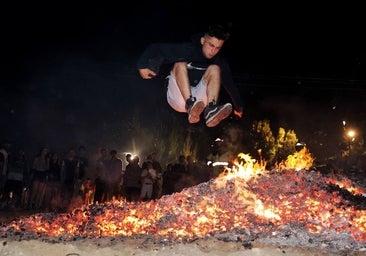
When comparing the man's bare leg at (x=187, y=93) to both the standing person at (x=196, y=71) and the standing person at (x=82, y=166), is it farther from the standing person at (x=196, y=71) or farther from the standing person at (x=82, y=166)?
the standing person at (x=82, y=166)

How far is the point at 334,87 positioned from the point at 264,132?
2175 cm

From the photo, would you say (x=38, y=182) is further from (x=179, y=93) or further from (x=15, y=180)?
(x=179, y=93)

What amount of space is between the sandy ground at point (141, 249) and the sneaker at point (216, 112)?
7.12ft

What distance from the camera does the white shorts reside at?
7.73 m

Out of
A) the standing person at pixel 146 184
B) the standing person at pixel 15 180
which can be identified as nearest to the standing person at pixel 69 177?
the standing person at pixel 15 180

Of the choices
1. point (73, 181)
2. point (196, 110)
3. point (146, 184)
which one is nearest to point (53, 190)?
point (73, 181)

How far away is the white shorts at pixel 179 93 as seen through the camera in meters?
7.73

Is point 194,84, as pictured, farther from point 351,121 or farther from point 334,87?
point 351,121

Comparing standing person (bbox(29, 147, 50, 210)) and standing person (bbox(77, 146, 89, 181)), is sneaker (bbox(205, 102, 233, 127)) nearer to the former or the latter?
standing person (bbox(77, 146, 89, 181))

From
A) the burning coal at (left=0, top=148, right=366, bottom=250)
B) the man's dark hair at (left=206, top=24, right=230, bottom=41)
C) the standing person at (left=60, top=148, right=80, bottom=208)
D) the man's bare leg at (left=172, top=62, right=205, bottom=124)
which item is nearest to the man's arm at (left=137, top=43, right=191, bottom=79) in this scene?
the man's bare leg at (left=172, top=62, right=205, bottom=124)

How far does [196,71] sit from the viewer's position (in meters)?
7.86

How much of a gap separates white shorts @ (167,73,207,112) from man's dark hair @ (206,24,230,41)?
3.11 ft

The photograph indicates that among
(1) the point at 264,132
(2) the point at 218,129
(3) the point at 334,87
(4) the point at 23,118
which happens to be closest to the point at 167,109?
(2) the point at 218,129

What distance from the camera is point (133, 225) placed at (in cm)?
739
